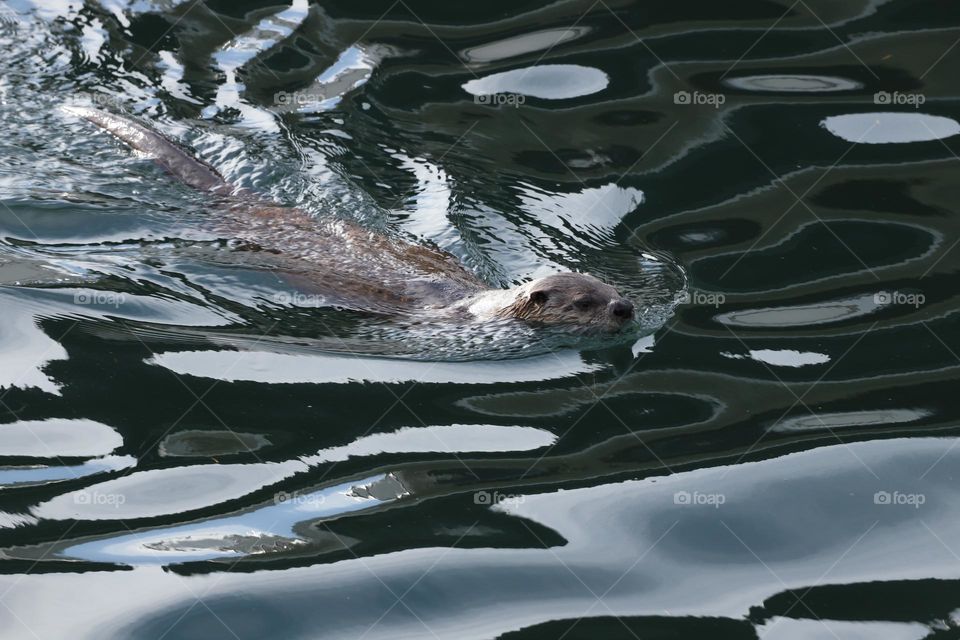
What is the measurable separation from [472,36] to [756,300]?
14.4 ft

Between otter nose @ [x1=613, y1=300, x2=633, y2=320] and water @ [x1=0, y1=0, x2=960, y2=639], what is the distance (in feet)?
0.41

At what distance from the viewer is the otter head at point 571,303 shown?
6.34m

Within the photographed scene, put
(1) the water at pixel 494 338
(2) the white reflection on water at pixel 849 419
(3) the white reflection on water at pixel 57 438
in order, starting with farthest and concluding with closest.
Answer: (2) the white reflection on water at pixel 849 419
(3) the white reflection on water at pixel 57 438
(1) the water at pixel 494 338

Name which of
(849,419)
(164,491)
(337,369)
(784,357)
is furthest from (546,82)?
(164,491)

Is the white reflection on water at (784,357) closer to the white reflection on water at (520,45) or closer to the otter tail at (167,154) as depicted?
the otter tail at (167,154)

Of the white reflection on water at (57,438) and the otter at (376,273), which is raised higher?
the otter at (376,273)

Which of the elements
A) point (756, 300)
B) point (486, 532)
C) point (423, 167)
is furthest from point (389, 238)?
point (486, 532)

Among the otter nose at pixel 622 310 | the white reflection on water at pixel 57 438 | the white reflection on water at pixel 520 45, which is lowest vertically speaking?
the white reflection on water at pixel 57 438

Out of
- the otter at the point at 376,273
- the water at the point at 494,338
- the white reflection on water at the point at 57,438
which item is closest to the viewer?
the water at the point at 494,338

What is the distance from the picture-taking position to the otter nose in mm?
6246

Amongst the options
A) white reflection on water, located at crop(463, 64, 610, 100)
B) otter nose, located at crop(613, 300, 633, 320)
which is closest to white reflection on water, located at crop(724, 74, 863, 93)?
white reflection on water, located at crop(463, 64, 610, 100)

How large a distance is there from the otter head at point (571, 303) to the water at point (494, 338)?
133 mm

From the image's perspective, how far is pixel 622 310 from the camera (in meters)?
6.25

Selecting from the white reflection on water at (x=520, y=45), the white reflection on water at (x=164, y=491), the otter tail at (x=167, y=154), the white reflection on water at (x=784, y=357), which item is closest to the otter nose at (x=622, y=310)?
the white reflection on water at (x=784, y=357)
